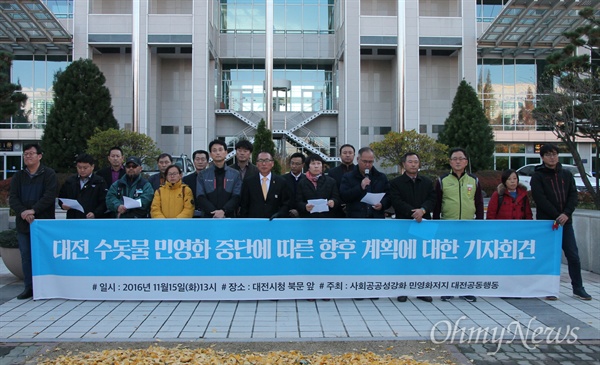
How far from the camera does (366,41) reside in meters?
31.7

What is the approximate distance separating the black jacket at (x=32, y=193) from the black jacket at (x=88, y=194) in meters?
0.32

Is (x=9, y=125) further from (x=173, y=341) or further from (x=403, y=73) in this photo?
(x=173, y=341)

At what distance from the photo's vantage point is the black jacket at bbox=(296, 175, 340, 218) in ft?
22.6

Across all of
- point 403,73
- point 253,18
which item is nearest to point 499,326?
point 403,73

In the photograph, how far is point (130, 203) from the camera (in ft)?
22.1

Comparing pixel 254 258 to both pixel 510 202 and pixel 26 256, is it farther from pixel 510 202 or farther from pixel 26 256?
pixel 510 202

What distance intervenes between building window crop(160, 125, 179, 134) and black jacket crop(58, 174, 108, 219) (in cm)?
2800

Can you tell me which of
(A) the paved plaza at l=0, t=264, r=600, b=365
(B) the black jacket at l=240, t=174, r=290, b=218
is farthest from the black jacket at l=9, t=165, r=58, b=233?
(B) the black jacket at l=240, t=174, r=290, b=218

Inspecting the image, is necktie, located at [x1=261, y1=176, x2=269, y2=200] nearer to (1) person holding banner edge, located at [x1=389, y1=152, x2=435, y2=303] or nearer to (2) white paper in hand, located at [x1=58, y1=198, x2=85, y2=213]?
(1) person holding banner edge, located at [x1=389, y1=152, x2=435, y2=303]

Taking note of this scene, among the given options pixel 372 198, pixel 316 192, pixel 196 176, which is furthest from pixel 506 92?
pixel 196 176

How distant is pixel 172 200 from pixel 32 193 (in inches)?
76.6

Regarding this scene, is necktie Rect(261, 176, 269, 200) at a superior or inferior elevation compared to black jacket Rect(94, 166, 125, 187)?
inferior

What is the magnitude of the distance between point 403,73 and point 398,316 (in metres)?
26.0

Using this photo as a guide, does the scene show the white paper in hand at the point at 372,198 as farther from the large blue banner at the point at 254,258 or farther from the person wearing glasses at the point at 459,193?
the person wearing glasses at the point at 459,193
